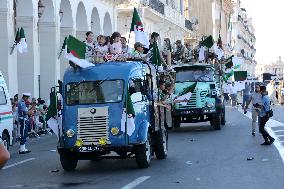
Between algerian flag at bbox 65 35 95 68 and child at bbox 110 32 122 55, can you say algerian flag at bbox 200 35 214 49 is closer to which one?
child at bbox 110 32 122 55

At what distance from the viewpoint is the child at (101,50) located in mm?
15817

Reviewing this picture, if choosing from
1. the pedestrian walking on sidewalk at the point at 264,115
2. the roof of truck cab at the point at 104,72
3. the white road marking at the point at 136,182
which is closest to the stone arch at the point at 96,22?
the pedestrian walking on sidewalk at the point at 264,115

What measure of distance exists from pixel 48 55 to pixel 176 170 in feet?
71.6

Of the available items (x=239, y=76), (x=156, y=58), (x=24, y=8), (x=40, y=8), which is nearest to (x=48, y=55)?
(x=40, y=8)

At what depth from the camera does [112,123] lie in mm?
14312

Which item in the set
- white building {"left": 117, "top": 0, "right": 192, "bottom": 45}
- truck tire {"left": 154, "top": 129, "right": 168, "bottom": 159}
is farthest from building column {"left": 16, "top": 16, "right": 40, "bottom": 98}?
truck tire {"left": 154, "top": 129, "right": 168, "bottom": 159}

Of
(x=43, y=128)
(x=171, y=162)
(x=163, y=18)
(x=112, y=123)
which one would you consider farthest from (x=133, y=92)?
(x=163, y=18)

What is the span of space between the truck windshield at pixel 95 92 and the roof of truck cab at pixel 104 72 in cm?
10

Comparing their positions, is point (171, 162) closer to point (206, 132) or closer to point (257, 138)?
point (257, 138)

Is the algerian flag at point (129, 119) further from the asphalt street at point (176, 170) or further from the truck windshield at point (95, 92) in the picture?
the asphalt street at point (176, 170)

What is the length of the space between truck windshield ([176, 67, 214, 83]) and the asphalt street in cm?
589

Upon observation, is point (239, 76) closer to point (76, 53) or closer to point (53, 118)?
point (76, 53)

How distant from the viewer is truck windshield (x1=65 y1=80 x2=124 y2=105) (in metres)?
14.6

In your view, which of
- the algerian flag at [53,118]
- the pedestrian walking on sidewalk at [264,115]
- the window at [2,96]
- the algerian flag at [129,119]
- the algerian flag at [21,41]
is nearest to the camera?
the algerian flag at [129,119]
